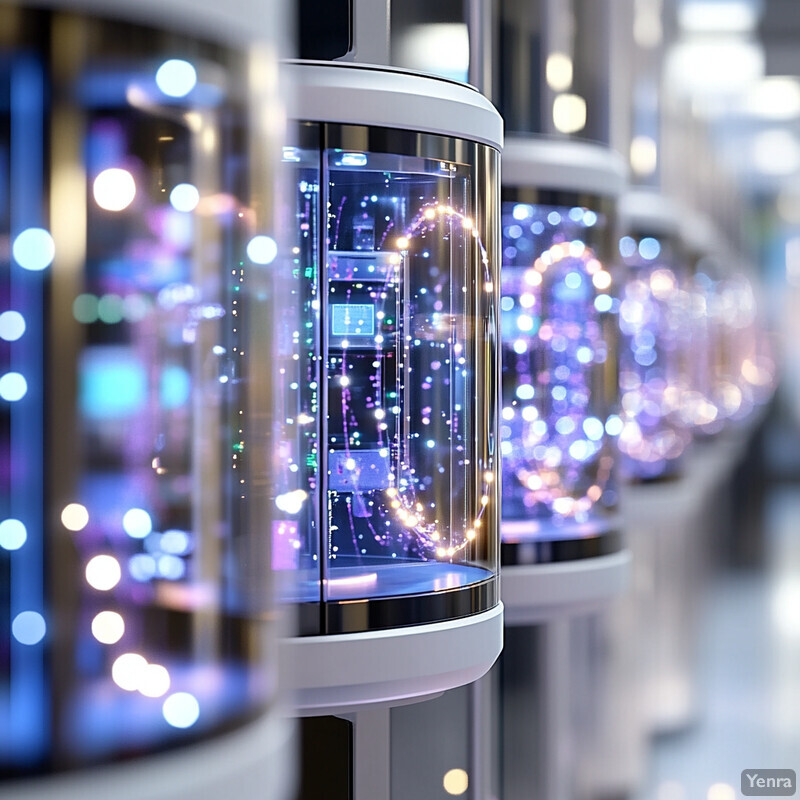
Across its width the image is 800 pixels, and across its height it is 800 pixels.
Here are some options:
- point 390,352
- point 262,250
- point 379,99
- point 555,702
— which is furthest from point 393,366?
point 555,702

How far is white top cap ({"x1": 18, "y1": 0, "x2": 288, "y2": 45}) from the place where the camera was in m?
1.64

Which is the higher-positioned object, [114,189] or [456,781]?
[114,189]

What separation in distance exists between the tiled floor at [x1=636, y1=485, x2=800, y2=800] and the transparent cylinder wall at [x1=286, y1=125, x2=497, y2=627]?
3.37 m

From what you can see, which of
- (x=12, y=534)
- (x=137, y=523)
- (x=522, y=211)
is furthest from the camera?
(x=522, y=211)

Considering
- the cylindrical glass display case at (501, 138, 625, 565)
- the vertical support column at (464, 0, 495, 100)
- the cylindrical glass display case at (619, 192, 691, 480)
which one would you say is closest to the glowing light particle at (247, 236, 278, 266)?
the vertical support column at (464, 0, 495, 100)

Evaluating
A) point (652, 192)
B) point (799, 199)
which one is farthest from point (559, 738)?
point (799, 199)

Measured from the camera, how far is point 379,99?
2.91m

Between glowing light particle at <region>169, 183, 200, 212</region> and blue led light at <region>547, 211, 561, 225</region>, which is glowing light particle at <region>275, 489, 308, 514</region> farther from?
blue led light at <region>547, 211, 561, 225</region>

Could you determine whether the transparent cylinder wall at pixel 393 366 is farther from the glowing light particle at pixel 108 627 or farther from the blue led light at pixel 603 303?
the blue led light at pixel 603 303

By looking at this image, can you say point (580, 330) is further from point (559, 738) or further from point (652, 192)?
point (652, 192)

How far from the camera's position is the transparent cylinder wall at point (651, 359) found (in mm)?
8195

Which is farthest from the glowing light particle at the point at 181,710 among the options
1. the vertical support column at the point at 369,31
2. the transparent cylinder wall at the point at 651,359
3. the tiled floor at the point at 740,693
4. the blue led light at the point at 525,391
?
the transparent cylinder wall at the point at 651,359

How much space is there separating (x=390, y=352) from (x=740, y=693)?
18.1ft

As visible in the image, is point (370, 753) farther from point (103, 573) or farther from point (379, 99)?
point (103, 573)
